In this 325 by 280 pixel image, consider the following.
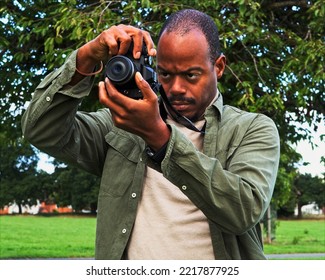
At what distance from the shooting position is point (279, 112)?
8.94m

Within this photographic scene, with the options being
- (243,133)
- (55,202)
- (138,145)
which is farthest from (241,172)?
(55,202)

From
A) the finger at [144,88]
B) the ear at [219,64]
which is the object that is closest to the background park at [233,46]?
the ear at [219,64]

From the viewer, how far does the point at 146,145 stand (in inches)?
91.7

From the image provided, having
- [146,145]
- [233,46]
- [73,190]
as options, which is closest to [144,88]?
[146,145]

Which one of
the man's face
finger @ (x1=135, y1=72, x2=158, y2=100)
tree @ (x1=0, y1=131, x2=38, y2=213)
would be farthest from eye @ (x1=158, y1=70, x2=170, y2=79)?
tree @ (x1=0, y1=131, x2=38, y2=213)

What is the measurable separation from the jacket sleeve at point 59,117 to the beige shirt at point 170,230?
1.23ft

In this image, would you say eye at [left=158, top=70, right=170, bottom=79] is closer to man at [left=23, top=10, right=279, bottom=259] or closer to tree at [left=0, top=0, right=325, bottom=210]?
man at [left=23, top=10, right=279, bottom=259]

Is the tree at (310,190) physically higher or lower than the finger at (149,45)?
lower

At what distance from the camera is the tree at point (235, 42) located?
791 cm

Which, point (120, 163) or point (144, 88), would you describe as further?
point (120, 163)

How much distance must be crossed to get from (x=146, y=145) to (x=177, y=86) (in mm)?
248

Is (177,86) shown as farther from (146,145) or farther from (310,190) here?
(310,190)

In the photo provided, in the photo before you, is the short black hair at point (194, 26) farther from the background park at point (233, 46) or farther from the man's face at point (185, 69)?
the background park at point (233, 46)
